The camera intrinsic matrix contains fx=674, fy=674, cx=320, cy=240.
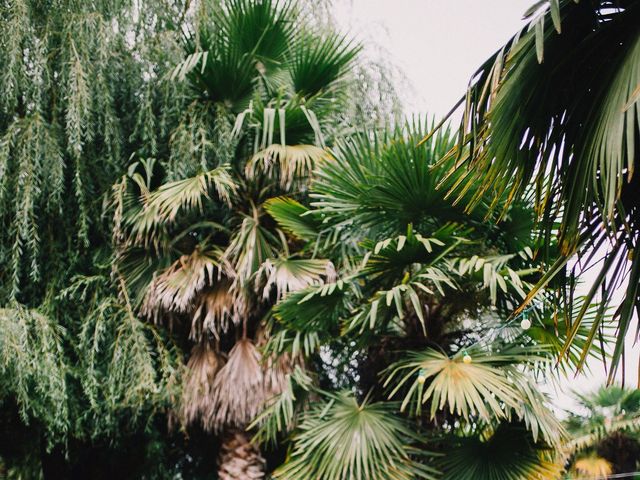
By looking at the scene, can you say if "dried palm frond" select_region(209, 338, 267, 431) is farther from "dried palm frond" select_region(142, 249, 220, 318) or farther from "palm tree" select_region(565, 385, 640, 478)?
"palm tree" select_region(565, 385, 640, 478)

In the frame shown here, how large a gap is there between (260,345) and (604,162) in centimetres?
386

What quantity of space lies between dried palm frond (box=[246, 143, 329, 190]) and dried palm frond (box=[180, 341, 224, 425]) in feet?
4.95

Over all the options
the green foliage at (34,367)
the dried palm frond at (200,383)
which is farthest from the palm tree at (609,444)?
the green foliage at (34,367)

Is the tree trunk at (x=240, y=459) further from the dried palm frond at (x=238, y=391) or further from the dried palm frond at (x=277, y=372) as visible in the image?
the dried palm frond at (x=277, y=372)

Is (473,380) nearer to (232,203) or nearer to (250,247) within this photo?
(250,247)

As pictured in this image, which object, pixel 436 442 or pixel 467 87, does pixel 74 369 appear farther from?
pixel 467 87

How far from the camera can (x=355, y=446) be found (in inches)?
159

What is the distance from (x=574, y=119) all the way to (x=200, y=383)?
3.97 meters

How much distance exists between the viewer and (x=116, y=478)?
6.61m

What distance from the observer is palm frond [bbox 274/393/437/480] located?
3.96m

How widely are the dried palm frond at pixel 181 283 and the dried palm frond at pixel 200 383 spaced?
0.42 m

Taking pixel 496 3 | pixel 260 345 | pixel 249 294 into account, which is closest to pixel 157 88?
pixel 249 294

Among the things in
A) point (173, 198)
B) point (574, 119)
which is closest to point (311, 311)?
point (173, 198)

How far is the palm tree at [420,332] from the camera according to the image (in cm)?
393
